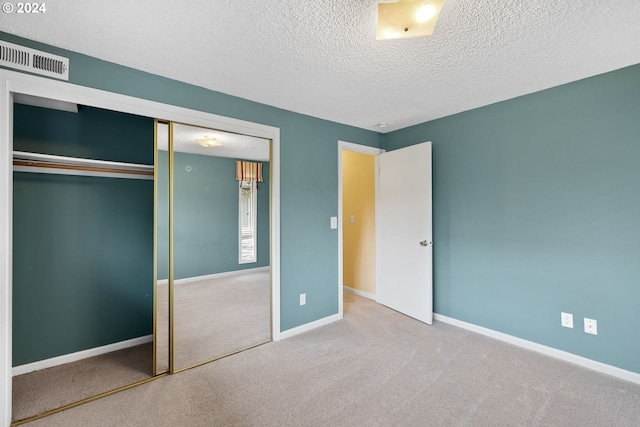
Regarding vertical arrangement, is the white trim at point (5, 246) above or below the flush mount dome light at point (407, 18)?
below

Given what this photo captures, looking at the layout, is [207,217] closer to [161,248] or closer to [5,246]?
[161,248]

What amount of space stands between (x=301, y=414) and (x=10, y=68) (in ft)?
9.07

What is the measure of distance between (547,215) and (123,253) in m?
3.88

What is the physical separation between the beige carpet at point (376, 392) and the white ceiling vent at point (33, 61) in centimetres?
216

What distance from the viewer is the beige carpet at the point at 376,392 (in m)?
1.81

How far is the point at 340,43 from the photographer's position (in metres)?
1.84

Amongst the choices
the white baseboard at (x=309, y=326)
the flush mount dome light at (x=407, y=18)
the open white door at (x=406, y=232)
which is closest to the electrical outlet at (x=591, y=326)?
the open white door at (x=406, y=232)

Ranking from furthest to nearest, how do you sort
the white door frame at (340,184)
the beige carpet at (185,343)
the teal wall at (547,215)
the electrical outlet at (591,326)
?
the white door frame at (340,184) → the electrical outlet at (591,326) → the teal wall at (547,215) → the beige carpet at (185,343)

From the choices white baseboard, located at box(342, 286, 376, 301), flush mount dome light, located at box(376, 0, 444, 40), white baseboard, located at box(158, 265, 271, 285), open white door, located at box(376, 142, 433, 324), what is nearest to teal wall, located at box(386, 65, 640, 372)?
open white door, located at box(376, 142, 433, 324)

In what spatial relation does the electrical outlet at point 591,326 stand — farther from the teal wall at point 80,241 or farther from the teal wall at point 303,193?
the teal wall at point 80,241

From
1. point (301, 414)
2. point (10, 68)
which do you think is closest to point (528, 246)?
point (301, 414)

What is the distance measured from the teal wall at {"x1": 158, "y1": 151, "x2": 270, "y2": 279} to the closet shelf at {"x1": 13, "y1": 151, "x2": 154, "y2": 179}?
0.44 meters

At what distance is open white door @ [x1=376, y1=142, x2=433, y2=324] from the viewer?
3.28 meters

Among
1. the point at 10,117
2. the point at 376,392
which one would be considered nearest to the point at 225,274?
the point at 376,392
